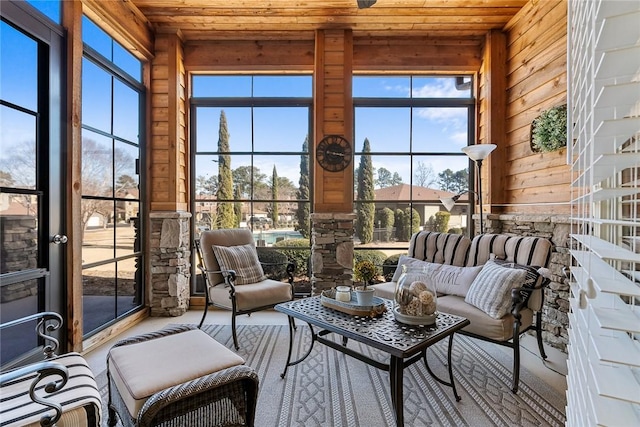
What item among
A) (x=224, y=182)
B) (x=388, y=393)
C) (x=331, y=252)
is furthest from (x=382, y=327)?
(x=224, y=182)

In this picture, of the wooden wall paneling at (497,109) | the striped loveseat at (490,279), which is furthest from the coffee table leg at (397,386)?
the wooden wall paneling at (497,109)

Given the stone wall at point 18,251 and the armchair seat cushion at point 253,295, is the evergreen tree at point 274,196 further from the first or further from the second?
the stone wall at point 18,251

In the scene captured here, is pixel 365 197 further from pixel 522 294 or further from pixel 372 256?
pixel 522 294

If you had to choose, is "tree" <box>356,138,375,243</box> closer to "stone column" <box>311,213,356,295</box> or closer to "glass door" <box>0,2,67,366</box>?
"stone column" <box>311,213,356,295</box>

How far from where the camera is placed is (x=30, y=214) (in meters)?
2.21

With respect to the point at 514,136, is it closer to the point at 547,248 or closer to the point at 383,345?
the point at 547,248

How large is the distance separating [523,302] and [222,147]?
3.52 meters

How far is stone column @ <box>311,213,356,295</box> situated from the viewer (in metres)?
3.60

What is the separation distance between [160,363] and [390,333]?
1229 mm

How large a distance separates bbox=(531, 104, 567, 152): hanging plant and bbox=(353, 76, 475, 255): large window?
3.25 feet

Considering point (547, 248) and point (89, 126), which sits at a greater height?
point (89, 126)

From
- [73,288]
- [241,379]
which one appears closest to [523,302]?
[241,379]

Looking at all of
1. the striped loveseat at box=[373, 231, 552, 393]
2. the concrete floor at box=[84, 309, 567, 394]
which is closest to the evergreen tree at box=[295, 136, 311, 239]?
the concrete floor at box=[84, 309, 567, 394]

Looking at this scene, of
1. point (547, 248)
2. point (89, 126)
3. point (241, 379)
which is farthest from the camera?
point (89, 126)
